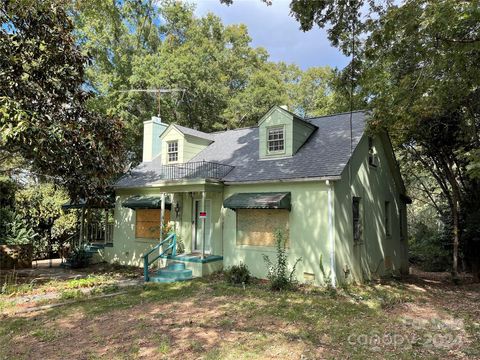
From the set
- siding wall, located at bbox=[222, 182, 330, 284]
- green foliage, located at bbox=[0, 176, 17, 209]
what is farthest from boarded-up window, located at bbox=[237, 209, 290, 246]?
green foliage, located at bbox=[0, 176, 17, 209]

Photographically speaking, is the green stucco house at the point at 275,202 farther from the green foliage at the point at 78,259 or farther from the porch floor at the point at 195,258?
the green foliage at the point at 78,259

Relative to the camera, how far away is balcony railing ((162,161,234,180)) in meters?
12.9

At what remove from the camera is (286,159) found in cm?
1212

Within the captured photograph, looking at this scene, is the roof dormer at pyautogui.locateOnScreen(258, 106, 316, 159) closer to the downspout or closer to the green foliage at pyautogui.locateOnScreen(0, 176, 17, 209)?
the downspout

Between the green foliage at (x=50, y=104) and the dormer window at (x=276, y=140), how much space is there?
534 centimetres

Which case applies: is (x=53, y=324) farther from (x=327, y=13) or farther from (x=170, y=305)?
(x=327, y=13)

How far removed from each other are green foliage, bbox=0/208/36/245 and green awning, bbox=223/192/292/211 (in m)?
9.40

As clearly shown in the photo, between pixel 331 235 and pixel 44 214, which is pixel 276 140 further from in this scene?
pixel 44 214

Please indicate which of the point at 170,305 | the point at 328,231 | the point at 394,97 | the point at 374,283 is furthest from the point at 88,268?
the point at 394,97

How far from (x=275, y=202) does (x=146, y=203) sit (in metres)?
5.83

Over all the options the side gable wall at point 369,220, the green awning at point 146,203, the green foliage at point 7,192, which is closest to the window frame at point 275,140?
the side gable wall at point 369,220

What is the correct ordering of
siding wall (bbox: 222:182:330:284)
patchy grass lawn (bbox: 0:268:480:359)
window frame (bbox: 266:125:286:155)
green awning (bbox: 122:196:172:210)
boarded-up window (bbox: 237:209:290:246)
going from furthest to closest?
1. green awning (bbox: 122:196:172:210)
2. window frame (bbox: 266:125:286:155)
3. boarded-up window (bbox: 237:209:290:246)
4. siding wall (bbox: 222:182:330:284)
5. patchy grass lawn (bbox: 0:268:480:359)

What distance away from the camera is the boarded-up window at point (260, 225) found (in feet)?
36.5

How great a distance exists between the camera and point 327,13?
8.54 metres
